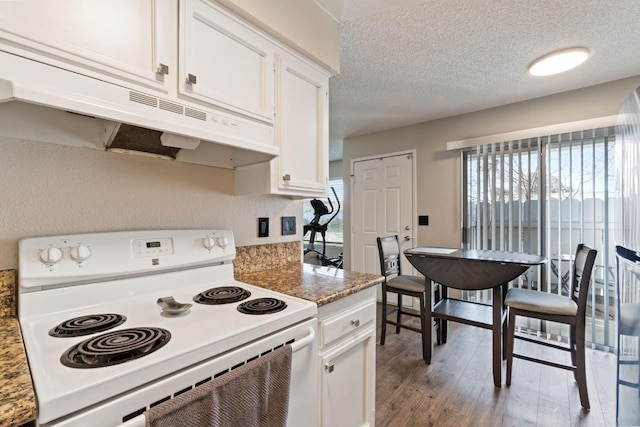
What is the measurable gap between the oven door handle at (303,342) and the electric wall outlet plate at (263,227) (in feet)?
2.65

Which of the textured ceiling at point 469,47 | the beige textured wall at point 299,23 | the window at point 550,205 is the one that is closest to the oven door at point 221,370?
the beige textured wall at point 299,23

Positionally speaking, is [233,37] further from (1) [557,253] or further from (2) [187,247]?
(1) [557,253]

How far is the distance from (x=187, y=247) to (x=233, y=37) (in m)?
0.97

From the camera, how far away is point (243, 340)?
862 millimetres

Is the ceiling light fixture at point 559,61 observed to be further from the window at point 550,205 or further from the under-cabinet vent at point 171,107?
the under-cabinet vent at point 171,107

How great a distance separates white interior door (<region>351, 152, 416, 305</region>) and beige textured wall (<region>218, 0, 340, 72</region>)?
2.40 m

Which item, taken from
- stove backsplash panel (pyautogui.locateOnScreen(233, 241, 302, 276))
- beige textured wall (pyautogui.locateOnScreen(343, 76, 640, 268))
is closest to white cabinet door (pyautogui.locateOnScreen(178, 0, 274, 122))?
stove backsplash panel (pyautogui.locateOnScreen(233, 241, 302, 276))

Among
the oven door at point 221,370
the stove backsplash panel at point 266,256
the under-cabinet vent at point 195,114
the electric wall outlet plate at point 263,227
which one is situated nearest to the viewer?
the oven door at point 221,370

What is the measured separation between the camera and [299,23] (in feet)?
5.02

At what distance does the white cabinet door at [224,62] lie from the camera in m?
1.09

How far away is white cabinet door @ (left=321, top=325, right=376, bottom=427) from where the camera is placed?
1250 millimetres

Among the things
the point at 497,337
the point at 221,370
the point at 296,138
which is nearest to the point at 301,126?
the point at 296,138

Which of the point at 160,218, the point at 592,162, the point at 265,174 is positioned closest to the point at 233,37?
the point at 265,174

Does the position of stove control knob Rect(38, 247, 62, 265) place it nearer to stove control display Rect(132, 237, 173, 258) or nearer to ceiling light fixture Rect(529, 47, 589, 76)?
stove control display Rect(132, 237, 173, 258)
